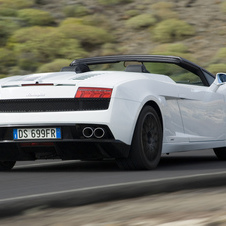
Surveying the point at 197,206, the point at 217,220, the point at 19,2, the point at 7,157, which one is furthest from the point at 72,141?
the point at 19,2

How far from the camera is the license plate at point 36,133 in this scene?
769 cm

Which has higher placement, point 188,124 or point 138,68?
point 138,68

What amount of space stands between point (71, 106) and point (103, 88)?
391 mm

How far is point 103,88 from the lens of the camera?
7625 mm

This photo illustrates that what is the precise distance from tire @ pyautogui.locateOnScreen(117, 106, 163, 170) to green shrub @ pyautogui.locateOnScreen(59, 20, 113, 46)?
2167cm

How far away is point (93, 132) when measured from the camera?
7613 mm

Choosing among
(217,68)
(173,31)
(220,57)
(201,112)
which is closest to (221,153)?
(201,112)

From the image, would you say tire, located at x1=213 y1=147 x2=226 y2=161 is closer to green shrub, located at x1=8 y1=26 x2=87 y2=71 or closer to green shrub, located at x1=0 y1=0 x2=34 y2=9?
green shrub, located at x1=8 y1=26 x2=87 y2=71

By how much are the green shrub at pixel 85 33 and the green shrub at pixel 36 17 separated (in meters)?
1.66

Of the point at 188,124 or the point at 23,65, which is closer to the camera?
the point at 188,124

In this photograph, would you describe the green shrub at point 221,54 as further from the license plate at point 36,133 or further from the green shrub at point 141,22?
the license plate at point 36,133

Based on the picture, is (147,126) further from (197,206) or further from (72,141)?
(197,206)

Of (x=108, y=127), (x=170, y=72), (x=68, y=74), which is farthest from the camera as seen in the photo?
(x=170, y=72)

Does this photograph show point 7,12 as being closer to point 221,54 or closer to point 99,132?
point 221,54
